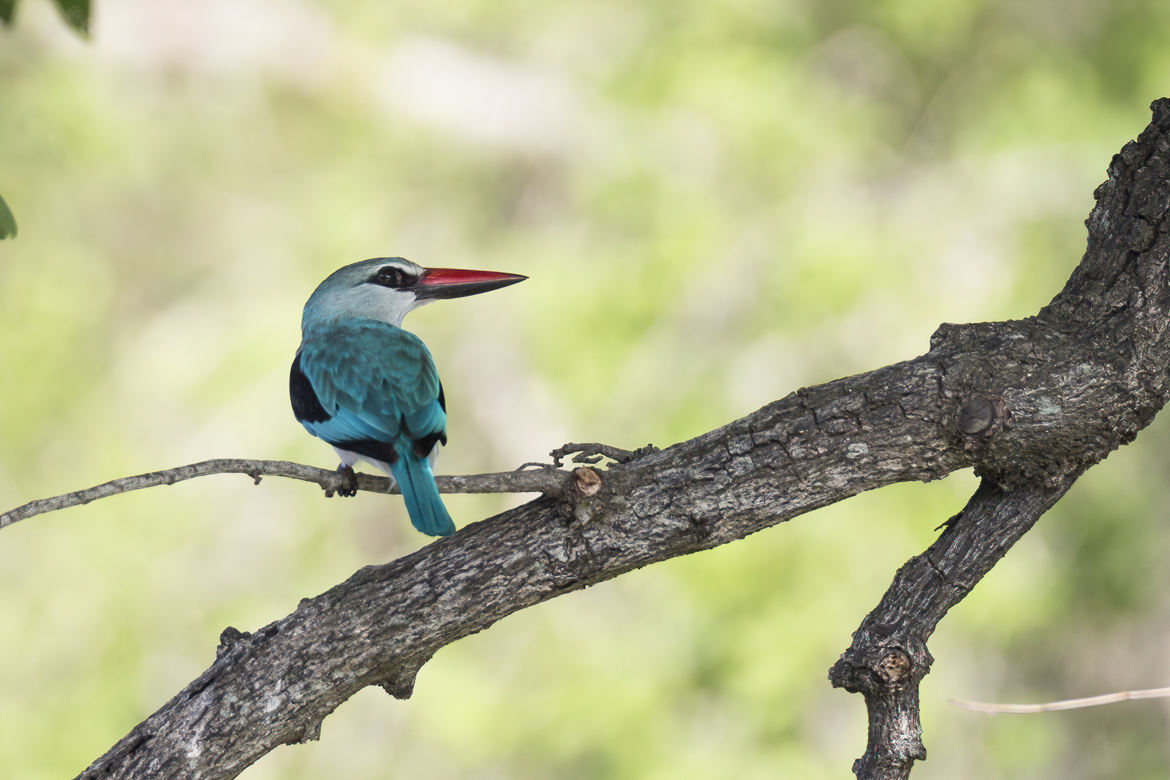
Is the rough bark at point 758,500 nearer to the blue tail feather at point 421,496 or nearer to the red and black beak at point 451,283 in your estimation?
the blue tail feather at point 421,496

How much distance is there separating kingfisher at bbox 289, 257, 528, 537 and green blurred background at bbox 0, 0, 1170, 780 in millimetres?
2793

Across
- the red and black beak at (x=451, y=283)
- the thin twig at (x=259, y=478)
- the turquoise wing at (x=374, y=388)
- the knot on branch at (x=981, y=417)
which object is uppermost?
the red and black beak at (x=451, y=283)

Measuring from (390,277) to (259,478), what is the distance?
6.49 ft

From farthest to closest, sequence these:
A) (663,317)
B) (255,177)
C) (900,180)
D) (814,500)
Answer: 1. (255,177)
2. (900,180)
3. (663,317)
4. (814,500)

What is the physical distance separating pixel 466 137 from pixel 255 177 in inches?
125

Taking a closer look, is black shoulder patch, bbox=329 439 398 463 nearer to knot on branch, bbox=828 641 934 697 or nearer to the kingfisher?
the kingfisher

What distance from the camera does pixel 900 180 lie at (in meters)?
7.68

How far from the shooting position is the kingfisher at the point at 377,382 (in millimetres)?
3092

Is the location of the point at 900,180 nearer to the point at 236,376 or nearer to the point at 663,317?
the point at 663,317

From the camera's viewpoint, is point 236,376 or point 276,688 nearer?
point 276,688

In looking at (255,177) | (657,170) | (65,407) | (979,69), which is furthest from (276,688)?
(255,177)

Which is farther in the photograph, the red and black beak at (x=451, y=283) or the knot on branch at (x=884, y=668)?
the red and black beak at (x=451, y=283)

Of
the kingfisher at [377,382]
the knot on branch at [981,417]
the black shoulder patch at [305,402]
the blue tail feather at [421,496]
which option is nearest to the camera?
the knot on branch at [981,417]

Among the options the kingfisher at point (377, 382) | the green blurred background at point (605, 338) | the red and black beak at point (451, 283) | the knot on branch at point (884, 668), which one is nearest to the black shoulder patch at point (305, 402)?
the kingfisher at point (377, 382)
